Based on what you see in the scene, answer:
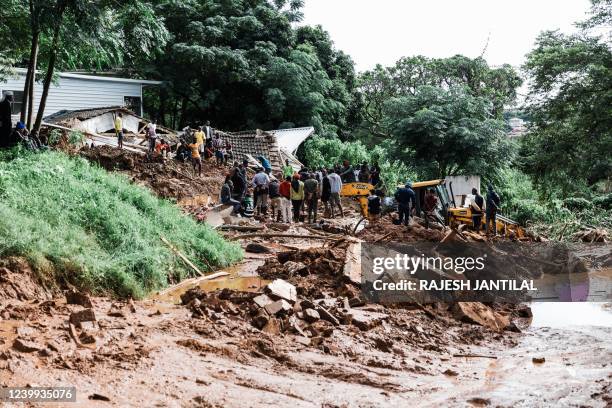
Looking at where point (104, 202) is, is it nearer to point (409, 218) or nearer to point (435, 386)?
point (435, 386)

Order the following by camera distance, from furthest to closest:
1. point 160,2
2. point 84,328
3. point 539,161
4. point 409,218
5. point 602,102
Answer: point 539,161
point 602,102
point 409,218
point 160,2
point 84,328

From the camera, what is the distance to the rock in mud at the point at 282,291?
30.4 ft

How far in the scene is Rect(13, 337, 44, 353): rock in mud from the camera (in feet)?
20.2

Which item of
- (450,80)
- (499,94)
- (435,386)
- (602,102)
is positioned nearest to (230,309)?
(435,386)

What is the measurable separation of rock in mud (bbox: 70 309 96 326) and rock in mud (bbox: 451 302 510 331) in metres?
5.92

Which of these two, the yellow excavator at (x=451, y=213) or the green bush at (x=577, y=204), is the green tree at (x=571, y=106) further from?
the yellow excavator at (x=451, y=213)

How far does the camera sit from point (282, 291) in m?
9.48

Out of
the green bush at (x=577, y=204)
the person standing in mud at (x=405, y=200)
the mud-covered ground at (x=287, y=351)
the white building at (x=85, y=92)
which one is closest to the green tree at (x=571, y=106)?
the green bush at (x=577, y=204)

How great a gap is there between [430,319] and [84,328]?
552 cm

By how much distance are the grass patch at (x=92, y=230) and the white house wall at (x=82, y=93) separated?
47.3ft

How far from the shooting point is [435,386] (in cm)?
709

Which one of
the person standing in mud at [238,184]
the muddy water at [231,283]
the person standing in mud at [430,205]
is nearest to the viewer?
the muddy water at [231,283]

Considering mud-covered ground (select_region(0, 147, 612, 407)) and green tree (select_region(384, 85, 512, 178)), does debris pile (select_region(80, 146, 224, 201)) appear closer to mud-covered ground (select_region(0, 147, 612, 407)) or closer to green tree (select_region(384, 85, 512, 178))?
green tree (select_region(384, 85, 512, 178))

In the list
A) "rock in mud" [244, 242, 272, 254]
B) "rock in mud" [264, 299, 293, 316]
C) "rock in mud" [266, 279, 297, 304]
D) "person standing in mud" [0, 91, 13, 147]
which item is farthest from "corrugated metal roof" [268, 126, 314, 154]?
"rock in mud" [264, 299, 293, 316]
